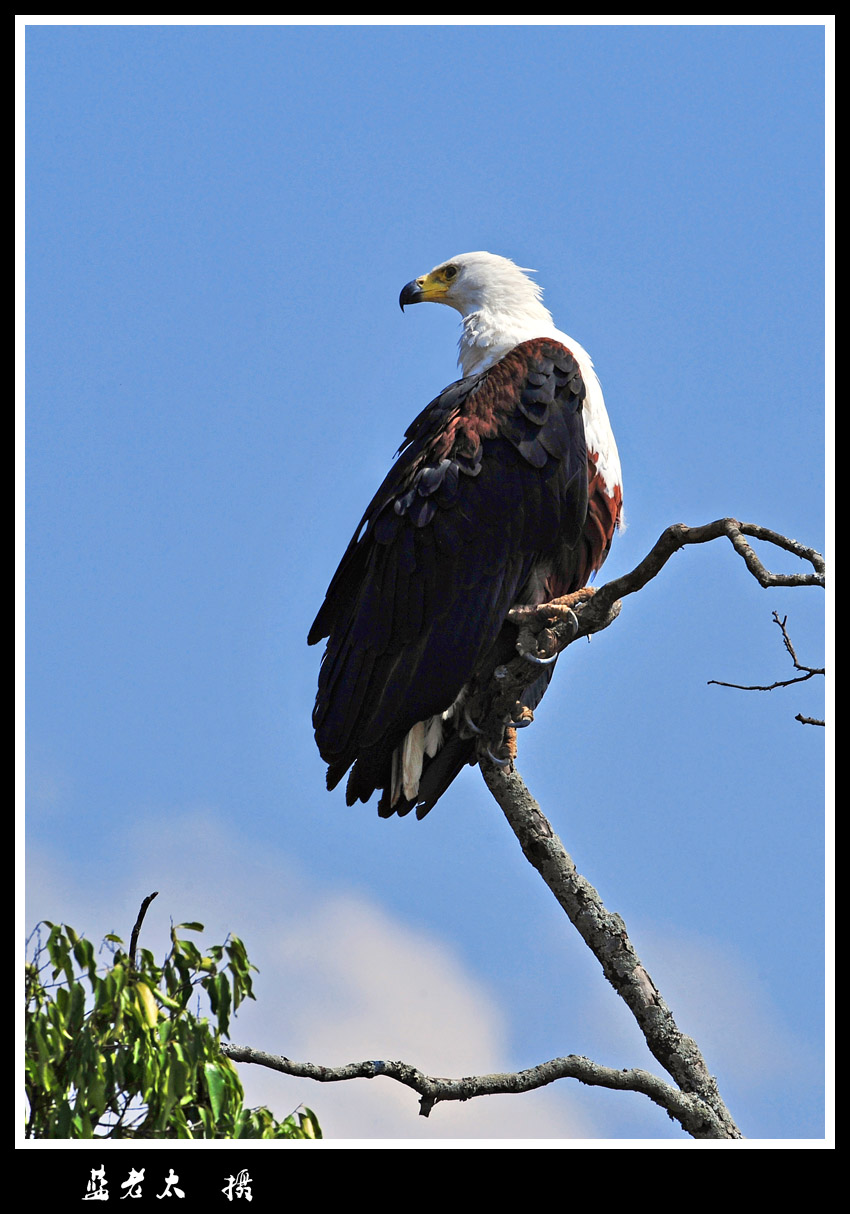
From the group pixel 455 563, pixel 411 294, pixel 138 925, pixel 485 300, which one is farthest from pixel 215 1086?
pixel 411 294

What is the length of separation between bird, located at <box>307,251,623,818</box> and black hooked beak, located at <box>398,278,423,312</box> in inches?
49.6

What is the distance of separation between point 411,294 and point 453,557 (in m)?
1.98

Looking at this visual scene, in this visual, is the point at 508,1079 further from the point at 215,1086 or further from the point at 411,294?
the point at 411,294

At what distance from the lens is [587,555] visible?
4.76 meters

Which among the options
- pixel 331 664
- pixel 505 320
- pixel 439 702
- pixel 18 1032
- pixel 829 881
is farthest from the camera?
pixel 505 320

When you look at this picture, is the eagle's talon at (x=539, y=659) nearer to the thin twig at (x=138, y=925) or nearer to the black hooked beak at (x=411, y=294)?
the thin twig at (x=138, y=925)

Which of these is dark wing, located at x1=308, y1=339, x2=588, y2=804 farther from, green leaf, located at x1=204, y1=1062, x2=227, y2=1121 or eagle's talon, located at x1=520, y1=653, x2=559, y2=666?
green leaf, located at x1=204, y1=1062, x2=227, y2=1121

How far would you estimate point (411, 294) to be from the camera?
19.1 ft

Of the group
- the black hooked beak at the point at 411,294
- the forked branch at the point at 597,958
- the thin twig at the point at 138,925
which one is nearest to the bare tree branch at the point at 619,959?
the forked branch at the point at 597,958

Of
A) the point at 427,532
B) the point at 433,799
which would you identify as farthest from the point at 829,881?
the point at 427,532

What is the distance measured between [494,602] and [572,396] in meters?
0.94

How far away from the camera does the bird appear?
4.43 metres

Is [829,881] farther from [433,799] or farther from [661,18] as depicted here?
[661,18]

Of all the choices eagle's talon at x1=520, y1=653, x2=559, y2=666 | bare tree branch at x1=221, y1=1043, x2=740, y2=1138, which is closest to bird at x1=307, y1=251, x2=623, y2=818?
eagle's talon at x1=520, y1=653, x2=559, y2=666
